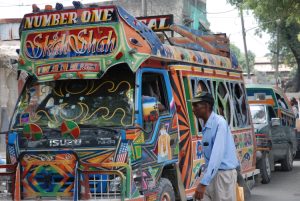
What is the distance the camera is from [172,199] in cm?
827

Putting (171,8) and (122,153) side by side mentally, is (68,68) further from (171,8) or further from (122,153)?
(171,8)

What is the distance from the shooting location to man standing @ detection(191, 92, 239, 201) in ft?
19.4

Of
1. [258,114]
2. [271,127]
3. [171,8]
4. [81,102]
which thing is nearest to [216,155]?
[81,102]

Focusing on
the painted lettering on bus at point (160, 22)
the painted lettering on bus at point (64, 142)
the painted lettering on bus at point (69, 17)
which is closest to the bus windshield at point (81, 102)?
the painted lettering on bus at point (64, 142)

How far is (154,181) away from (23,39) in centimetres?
253

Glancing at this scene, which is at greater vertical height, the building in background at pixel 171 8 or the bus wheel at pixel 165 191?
the building in background at pixel 171 8

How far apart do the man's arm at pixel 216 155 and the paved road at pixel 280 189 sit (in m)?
6.15

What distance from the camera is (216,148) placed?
19.4 feet

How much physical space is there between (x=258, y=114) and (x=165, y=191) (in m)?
7.98

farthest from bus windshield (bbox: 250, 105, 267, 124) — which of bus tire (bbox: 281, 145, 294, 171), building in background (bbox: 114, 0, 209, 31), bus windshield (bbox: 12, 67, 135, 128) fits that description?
building in background (bbox: 114, 0, 209, 31)

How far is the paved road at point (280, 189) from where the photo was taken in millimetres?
11992

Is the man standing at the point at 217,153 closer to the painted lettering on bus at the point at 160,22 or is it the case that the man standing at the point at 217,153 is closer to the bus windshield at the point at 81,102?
the bus windshield at the point at 81,102

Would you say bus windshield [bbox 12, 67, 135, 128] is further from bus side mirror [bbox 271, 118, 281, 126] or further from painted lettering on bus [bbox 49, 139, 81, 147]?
bus side mirror [bbox 271, 118, 281, 126]

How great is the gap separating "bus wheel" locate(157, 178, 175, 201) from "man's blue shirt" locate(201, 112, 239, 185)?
190 cm
